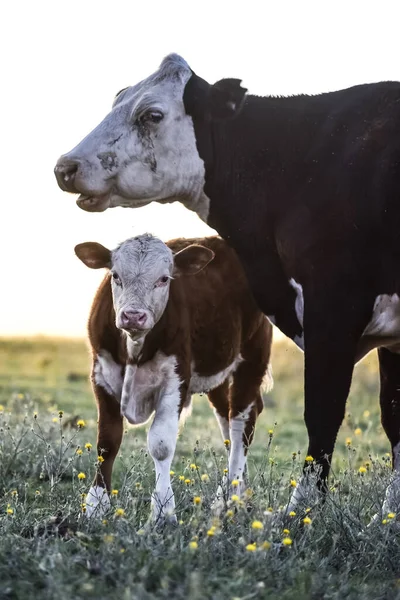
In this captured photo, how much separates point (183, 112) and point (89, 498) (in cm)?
253

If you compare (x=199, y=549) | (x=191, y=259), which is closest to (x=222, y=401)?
(x=191, y=259)

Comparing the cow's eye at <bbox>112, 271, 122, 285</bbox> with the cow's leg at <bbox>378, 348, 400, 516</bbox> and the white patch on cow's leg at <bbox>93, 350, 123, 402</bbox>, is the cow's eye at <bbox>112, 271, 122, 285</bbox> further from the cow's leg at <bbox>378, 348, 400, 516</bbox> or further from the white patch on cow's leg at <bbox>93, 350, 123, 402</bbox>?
the cow's leg at <bbox>378, 348, 400, 516</bbox>

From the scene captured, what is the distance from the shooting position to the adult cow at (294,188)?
5828 millimetres

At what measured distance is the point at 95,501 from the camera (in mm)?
6328

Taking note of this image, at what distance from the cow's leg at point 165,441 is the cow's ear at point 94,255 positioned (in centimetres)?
100

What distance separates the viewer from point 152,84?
256 inches

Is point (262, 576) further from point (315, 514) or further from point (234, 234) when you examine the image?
point (234, 234)

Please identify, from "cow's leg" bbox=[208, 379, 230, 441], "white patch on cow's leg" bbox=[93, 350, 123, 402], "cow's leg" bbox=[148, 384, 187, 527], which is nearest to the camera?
"cow's leg" bbox=[148, 384, 187, 527]

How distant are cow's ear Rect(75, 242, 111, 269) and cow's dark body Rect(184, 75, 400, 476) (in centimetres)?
83

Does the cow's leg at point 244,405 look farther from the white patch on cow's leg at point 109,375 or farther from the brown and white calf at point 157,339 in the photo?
the white patch on cow's leg at point 109,375

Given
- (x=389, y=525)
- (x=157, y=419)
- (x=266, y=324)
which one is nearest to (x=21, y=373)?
(x=266, y=324)

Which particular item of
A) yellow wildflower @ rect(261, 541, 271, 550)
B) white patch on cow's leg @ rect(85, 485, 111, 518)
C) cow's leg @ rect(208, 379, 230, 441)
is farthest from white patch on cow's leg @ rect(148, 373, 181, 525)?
cow's leg @ rect(208, 379, 230, 441)

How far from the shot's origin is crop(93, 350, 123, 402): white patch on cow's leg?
22.4ft

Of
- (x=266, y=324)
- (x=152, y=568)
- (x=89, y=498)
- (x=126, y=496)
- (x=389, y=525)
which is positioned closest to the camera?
(x=152, y=568)
